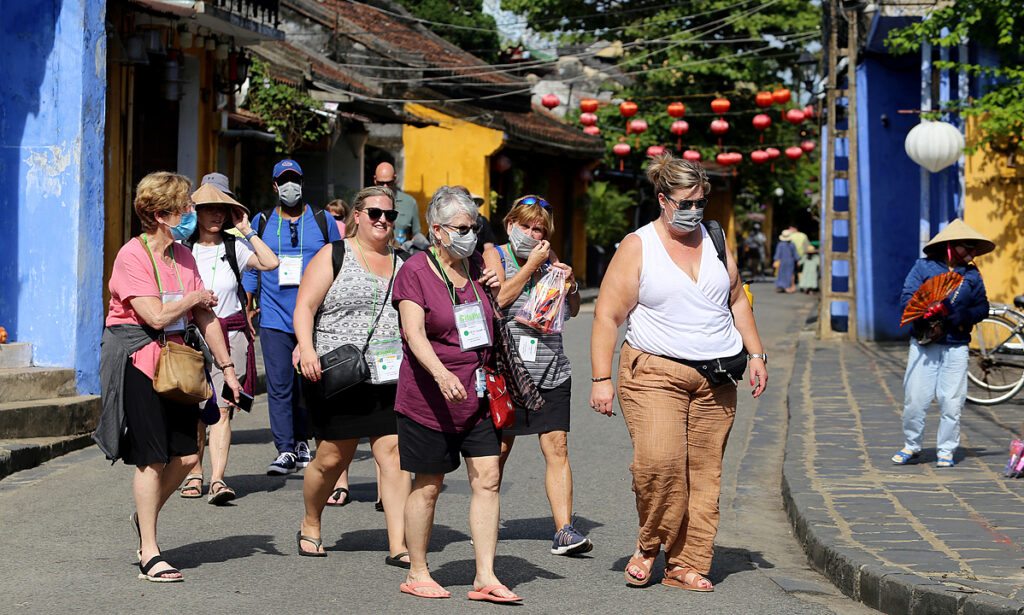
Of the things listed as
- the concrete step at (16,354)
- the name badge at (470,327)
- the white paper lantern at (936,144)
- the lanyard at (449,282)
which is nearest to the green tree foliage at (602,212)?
the white paper lantern at (936,144)

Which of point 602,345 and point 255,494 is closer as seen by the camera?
point 602,345

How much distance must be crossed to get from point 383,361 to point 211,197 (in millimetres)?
2400

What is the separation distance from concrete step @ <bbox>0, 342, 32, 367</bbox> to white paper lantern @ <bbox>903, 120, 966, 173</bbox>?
1040 cm

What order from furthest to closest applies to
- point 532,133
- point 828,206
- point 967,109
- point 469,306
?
point 532,133 < point 828,206 < point 967,109 < point 469,306

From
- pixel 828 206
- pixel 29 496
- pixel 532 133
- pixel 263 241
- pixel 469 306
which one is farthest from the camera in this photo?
pixel 532 133

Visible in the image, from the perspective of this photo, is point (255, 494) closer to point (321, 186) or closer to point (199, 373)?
point (199, 373)

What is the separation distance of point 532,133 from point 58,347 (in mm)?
20484

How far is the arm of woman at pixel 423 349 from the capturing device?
223 inches

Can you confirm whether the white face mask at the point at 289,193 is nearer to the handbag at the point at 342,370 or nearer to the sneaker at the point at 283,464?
the sneaker at the point at 283,464

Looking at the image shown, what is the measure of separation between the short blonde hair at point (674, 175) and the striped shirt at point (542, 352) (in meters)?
1.11

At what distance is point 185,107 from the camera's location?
16453 mm

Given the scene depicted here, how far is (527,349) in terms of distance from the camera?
697 cm

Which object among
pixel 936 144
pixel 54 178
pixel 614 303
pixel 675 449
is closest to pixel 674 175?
pixel 614 303

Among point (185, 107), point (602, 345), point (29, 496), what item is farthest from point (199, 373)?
point (185, 107)
